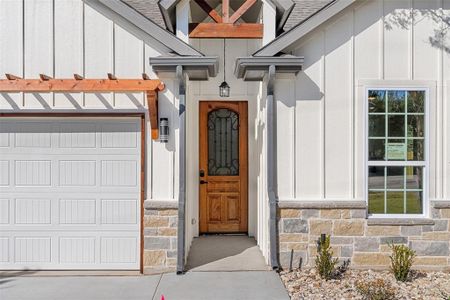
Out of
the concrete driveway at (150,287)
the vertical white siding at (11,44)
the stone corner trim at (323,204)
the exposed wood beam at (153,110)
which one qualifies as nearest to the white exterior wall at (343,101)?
the stone corner trim at (323,204)

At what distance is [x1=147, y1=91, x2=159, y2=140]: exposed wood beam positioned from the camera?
5.59 meters

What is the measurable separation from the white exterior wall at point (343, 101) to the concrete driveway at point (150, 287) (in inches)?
56.8

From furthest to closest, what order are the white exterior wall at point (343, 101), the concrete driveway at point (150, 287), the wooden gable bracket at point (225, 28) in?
the wooden gable bracket at point (225, 28), the white exterior wall at point (343, 101), the concrete driveway at point (150, 287)

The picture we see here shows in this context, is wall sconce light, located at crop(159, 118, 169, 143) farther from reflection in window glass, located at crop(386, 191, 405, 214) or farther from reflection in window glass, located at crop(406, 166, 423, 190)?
reflection in window glass, located at crop(406, 166, 423, 190)

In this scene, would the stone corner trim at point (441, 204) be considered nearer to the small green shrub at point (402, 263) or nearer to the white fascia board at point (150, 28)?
the small green shrub at point (402, 263)

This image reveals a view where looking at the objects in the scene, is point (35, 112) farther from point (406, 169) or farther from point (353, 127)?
point (406, 169)

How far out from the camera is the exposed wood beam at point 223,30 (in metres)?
6.02

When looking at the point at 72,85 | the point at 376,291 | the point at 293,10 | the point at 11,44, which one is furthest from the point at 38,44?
the point at 376,291

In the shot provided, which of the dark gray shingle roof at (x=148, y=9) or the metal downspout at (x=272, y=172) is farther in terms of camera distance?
the dark gray shingle roof at (x=148, y=9)

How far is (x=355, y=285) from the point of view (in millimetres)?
5066

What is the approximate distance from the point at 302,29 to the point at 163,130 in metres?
2.65

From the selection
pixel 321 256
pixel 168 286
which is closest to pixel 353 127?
pixel 321 256

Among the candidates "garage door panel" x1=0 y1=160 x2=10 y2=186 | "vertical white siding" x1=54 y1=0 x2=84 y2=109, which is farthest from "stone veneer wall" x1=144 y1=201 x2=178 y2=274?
"garage door panel" x1=0 y1=160 x2=10 y2=186

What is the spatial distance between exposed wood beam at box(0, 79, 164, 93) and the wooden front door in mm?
2440
